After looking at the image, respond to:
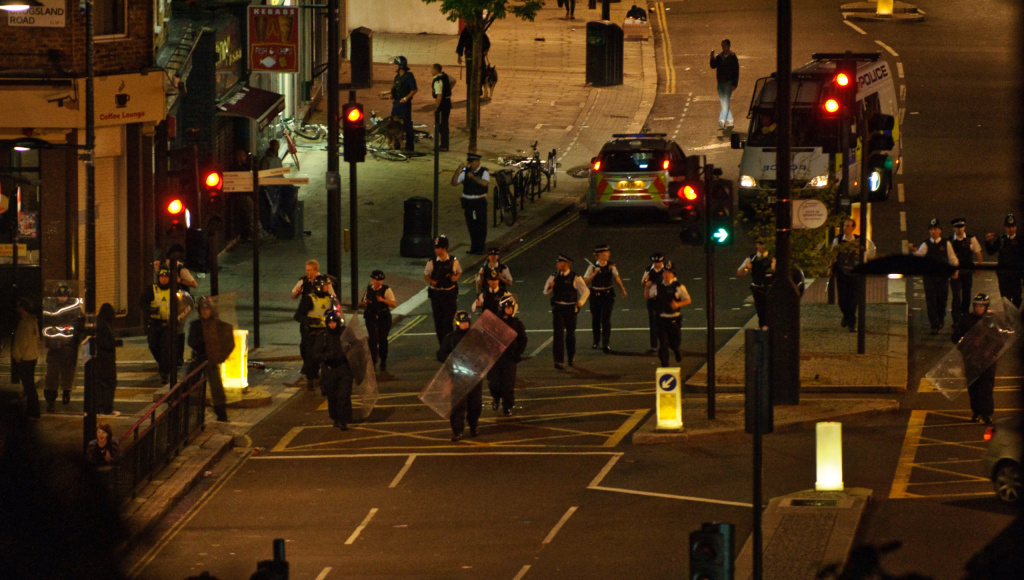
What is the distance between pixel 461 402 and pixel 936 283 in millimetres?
8988

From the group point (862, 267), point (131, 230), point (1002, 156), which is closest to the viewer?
point (862, 267)

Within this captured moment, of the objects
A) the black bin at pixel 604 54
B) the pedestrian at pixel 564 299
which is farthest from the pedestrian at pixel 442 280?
the black bin at pixel 604 54

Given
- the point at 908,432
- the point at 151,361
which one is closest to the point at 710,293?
the point at 908,432

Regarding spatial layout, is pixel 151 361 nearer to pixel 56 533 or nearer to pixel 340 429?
pixel 340 429

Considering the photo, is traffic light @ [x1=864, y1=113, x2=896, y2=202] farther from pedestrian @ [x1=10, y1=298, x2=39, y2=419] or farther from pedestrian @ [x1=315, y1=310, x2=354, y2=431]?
pedestrian @ [x1=10, y1=298, x2=39, y2=419]

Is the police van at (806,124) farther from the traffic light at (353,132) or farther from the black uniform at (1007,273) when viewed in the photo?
the traffic light at (353,132)

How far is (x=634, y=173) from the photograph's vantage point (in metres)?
32.8

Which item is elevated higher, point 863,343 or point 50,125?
point 50,125

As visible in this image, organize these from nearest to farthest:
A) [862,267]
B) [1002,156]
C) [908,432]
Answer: [862,267] → [908,432] → [1002,156]

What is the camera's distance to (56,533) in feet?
33.8

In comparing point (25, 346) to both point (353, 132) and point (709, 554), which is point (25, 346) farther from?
point (709, 554)

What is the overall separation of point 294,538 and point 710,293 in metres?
6.38

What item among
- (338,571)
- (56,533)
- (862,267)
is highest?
(862,267)

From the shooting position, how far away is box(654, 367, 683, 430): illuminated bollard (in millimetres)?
19547
